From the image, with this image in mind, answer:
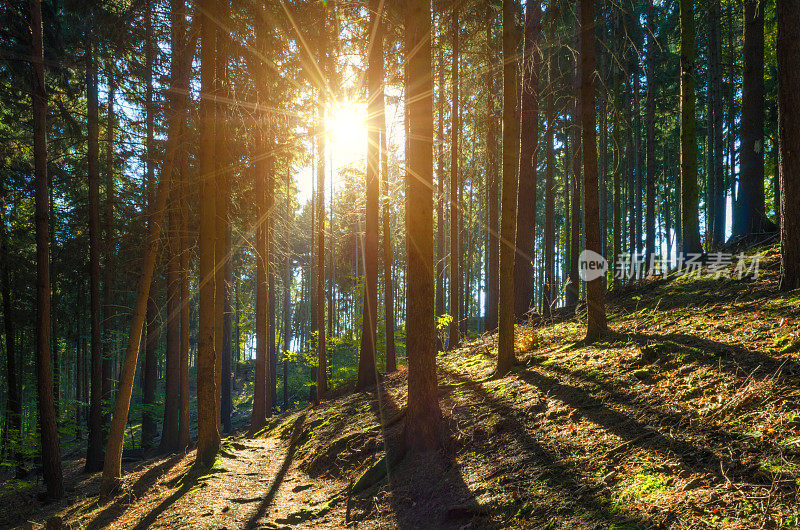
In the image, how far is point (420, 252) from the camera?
648cm

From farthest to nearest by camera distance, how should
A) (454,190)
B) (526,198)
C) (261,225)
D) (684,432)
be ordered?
(261,225), (454,190), (526,198), (684,432)

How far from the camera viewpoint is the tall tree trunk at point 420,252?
6449 mm

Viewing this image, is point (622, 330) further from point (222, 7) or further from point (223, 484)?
point (222, 7)

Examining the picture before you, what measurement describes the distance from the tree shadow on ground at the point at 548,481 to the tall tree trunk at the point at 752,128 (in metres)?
8.74

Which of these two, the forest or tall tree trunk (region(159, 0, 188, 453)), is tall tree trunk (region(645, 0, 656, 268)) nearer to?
the forest

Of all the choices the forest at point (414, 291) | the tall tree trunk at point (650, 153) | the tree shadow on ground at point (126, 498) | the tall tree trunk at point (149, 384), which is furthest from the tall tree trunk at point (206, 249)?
the tall tree trunk at point (650, 153)

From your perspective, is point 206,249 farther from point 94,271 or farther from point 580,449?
point 580,449

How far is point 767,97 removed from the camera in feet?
56.7

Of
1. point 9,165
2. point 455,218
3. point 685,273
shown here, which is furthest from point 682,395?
point 9,165

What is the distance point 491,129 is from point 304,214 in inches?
1141

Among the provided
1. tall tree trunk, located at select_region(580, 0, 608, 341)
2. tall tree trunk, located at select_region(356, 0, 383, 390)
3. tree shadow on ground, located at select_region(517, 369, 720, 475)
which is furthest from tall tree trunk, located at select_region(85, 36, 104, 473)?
tree shadow on ground, located at select_region(517, 369, 720, 475)

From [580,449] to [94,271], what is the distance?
500 inches

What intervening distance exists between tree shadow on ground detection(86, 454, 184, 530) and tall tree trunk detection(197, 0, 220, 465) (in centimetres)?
120

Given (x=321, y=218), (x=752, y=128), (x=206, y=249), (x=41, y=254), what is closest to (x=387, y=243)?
(x=321, y=218)
